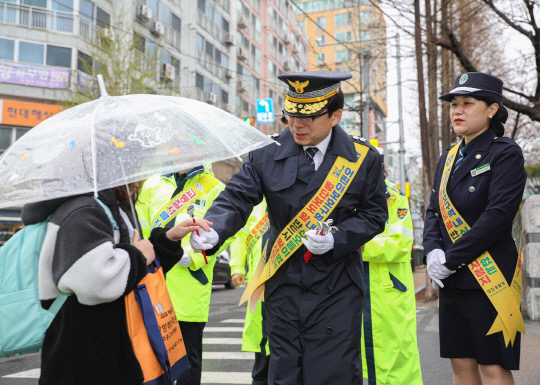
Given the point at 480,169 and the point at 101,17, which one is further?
the point at 101,17

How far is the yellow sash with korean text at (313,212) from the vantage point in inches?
115

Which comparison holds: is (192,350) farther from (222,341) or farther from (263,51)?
(263,51)

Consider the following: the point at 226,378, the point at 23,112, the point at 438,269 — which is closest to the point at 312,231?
the point at 438,269

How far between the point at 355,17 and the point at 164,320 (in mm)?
13968

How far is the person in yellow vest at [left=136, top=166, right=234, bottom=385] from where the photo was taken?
13.8ft

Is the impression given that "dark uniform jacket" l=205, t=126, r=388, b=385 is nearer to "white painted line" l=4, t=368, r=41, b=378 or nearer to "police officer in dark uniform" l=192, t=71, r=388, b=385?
"police officer in dark uniform" l=192, t=71, r=388, b=385

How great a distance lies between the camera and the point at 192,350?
4242 mm

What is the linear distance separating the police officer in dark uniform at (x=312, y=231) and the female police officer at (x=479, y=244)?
20.7 inches

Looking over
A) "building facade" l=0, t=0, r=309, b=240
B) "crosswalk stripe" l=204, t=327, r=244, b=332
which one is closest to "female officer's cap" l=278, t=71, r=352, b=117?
"crosswalk stripe" l=204, t=327, r=244, b=332

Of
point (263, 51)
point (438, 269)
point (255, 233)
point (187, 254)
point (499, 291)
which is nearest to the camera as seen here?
point (499, 291)

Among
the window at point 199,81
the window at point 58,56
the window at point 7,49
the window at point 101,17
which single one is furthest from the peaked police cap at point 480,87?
the window at point 199,81

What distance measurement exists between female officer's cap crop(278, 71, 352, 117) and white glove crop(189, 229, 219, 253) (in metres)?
0.82

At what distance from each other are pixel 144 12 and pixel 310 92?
2747cm

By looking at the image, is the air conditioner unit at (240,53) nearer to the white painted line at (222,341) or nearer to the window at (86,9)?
the window at (86,9)
